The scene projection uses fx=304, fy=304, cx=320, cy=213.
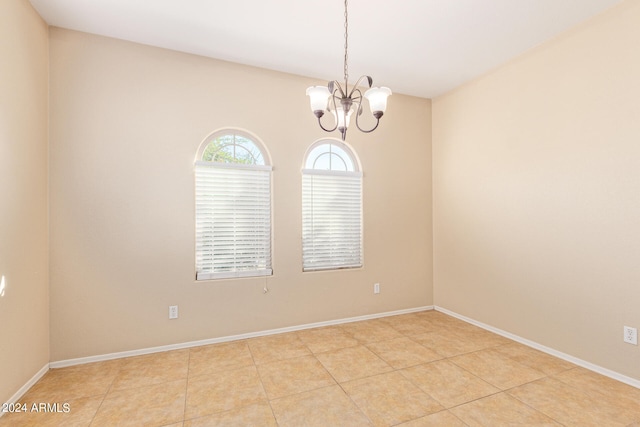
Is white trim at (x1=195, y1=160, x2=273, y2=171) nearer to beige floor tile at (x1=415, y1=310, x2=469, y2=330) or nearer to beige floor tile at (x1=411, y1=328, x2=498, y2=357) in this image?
beige floor tile at (x1=411, y1=328, x2=498, y2=357)

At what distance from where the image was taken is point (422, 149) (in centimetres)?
439

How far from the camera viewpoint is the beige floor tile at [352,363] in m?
2.58

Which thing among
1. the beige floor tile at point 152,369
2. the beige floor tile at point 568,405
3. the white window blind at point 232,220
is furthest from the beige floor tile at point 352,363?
the beige floor tile at point 152,369

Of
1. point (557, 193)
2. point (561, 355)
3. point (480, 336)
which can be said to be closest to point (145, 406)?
point (480, 336)

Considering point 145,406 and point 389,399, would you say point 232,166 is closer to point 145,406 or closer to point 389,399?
point 145,406

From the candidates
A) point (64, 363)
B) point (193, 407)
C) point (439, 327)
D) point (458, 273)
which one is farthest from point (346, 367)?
point (64, 363)

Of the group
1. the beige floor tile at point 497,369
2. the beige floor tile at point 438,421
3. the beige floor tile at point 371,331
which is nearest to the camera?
the beige floor tile at point 438,421

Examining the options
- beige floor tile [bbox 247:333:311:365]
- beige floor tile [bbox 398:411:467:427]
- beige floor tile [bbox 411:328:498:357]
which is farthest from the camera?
beige floor tile [bbox 411:328:498:357]

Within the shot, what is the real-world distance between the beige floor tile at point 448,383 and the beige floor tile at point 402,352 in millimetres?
97

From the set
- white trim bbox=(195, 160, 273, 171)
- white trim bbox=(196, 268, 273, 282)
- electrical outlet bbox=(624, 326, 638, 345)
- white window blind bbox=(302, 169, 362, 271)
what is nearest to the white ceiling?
white trim bbox=(195, 160, 273, 171)

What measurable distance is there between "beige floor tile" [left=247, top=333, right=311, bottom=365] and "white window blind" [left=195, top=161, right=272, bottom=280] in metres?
0.72

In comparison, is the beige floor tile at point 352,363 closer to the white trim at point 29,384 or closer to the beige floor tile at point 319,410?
the beige floor tile at point 319,410

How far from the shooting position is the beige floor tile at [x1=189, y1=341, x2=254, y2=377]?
269cm

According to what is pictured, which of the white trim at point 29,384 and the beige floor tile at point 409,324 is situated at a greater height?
the white trim at point 29,384
